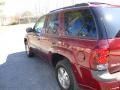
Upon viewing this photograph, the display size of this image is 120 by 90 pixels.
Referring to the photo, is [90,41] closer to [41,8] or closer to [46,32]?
[46,32]

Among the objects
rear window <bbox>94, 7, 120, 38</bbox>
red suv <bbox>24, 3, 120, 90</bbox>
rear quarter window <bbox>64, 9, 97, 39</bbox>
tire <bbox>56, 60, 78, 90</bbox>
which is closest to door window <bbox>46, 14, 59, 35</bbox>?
red suv <bbox>24, 3, 120, 90</bbox>

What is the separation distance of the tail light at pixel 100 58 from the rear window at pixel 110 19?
11.3 inches

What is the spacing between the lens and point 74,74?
4.45m

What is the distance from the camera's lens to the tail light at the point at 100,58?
145 inches

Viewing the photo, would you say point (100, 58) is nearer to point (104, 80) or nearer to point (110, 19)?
point (104, 80)

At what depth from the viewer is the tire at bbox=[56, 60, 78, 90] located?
4.55 metres

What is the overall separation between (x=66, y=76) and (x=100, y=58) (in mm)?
1345

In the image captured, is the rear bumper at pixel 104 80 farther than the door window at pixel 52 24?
No

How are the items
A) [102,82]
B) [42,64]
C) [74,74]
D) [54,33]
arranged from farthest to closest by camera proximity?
[42,64], [54,33], [74,74], [102,82]

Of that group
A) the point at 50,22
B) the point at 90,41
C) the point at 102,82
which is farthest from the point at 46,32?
the point at 102,82

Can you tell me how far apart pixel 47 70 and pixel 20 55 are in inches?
115

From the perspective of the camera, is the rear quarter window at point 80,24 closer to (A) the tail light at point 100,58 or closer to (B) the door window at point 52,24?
(A) the tail light at point 100,58

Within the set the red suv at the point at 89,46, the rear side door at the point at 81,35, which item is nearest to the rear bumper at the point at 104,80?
the red suv at the point at 89,46

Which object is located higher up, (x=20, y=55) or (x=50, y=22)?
(x=50, y=22)
